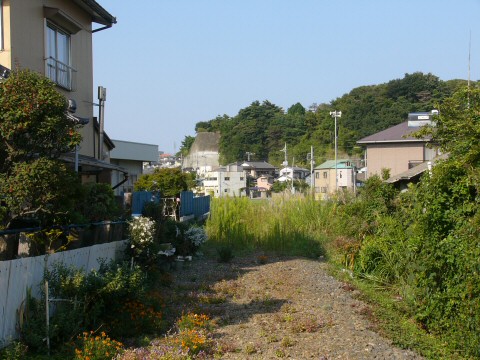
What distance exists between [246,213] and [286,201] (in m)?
1.59

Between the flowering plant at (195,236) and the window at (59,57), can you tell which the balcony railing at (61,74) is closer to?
the window at (59,57)

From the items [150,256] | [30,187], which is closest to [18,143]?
[30,187]

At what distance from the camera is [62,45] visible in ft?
52.1

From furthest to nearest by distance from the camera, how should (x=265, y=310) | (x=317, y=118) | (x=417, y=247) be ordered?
(x=317, y=118), (x=265, y=310), (x=417, y=247)

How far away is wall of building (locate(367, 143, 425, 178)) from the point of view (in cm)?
4150

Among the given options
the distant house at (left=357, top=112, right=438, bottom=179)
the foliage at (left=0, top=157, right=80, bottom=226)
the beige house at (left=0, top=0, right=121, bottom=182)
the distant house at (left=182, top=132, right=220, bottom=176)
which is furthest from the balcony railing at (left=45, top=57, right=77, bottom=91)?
the distant house at (left=182, top=132, right=220, bottom=176)

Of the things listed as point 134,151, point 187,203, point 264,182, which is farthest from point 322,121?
point 187,203

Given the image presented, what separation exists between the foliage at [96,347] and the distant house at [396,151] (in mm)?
34352

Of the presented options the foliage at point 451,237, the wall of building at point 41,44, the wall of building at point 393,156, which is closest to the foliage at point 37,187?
the wall of building at point 41,44

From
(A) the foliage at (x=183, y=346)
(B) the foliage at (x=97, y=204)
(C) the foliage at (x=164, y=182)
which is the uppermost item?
(C) the foliage at (x=164, y=182)

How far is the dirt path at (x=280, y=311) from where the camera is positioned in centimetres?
823

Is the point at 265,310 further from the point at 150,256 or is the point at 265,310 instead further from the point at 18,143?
the point at 18,143

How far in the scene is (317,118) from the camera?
290ft

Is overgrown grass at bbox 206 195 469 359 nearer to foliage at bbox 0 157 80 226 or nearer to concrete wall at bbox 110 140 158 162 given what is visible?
foliage at bbox 0 157 80 226
